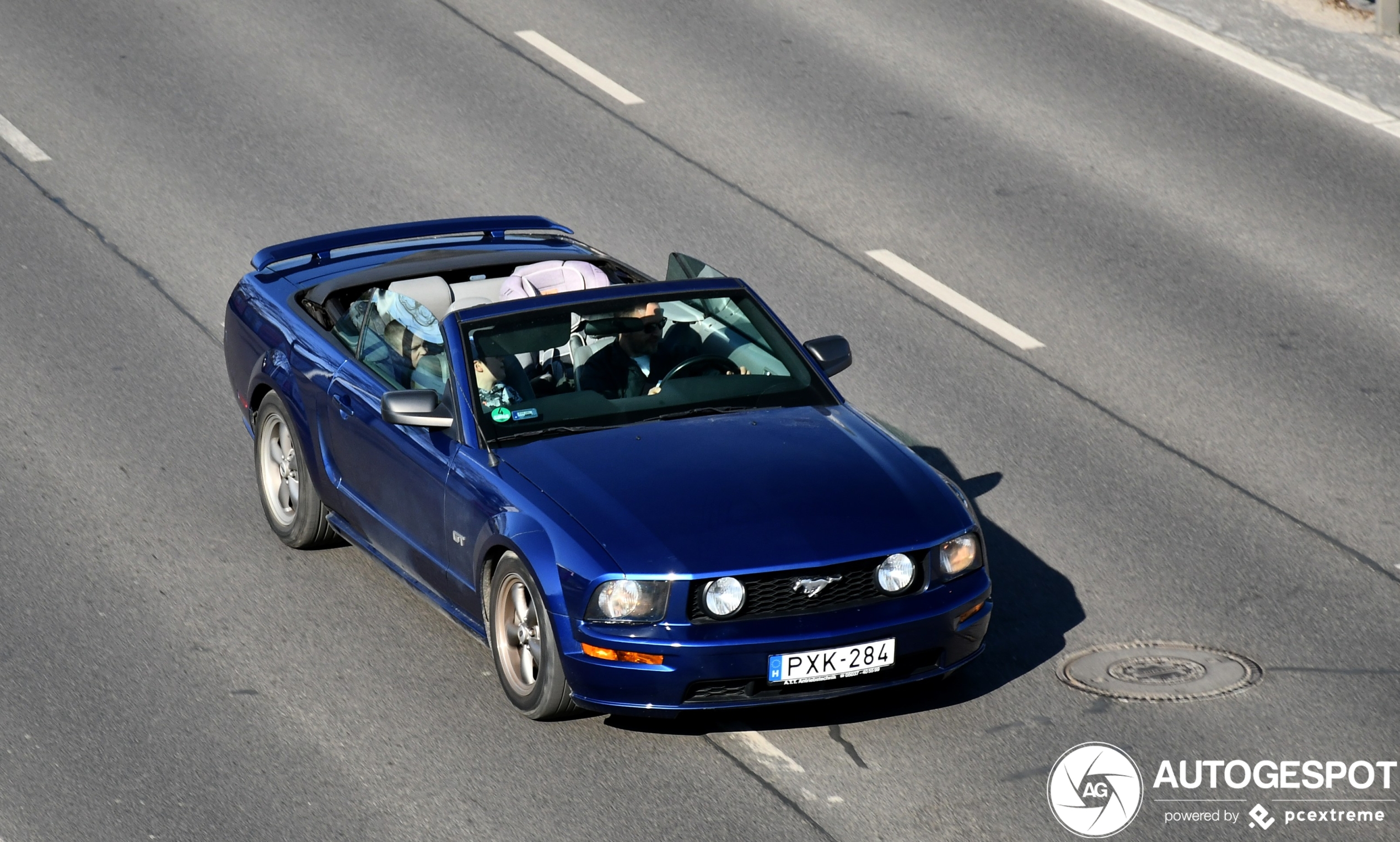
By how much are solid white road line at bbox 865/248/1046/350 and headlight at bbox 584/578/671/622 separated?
198 inches

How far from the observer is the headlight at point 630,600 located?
609 cm

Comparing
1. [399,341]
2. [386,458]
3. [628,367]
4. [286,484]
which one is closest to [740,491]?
[628,367]

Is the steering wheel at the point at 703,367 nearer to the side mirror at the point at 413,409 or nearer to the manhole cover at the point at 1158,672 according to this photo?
the side mirror at the point at 413,409

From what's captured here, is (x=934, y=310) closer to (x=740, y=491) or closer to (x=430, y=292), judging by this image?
(x=430, y=292)

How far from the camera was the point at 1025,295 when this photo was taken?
11305mm

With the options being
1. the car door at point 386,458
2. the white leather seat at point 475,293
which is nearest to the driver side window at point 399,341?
the car door at point 386,458

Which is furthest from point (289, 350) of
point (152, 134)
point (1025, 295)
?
point (152, 134)

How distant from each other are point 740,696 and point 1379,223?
26.0ft

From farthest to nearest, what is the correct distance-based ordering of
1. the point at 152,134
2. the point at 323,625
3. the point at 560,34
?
the point at 560,34
the point at 152,134
the point at 323,625

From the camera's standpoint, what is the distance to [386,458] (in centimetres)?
736

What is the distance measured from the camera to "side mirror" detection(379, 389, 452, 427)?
22.7ft

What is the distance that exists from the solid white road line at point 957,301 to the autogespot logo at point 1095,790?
15.1 ft

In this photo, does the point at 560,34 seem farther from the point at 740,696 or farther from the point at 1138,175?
the point at 740,696

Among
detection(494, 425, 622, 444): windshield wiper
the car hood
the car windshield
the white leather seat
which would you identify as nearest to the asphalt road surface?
the car hood
